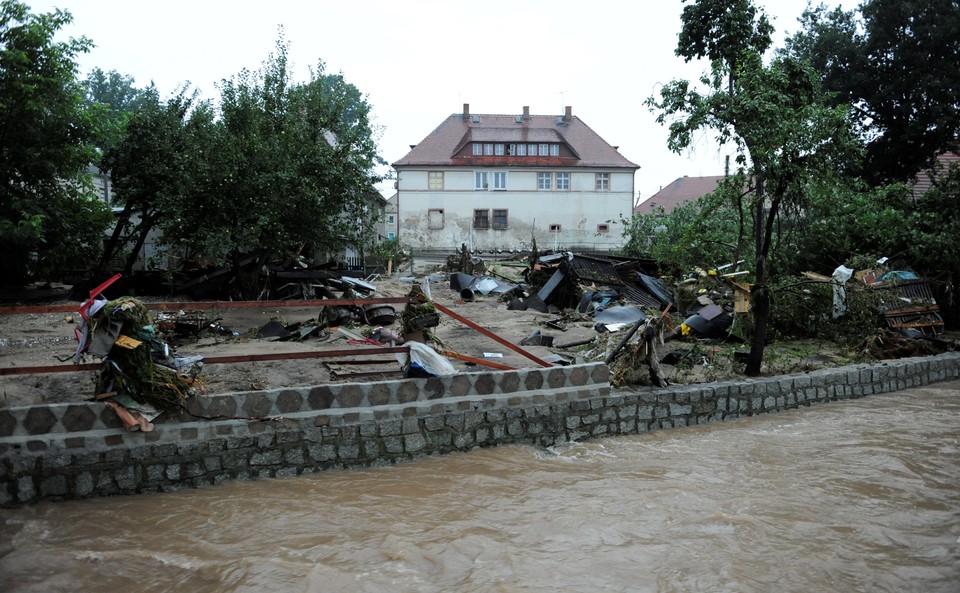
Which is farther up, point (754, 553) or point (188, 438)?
point (188, 438)

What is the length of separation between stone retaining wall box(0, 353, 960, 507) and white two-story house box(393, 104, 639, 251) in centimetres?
2909

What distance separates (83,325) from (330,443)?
108 inches

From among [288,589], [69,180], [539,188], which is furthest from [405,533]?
[539,188]

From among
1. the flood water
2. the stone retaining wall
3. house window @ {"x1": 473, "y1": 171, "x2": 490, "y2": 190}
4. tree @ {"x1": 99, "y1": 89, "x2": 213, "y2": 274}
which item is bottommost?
the flood water

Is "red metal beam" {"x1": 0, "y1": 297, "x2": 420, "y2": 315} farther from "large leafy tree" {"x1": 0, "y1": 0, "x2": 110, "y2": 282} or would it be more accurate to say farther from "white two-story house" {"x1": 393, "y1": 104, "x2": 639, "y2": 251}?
"white two-story house" {"x1": 393, "y1": 104, "x2": 639, "y2": 251}

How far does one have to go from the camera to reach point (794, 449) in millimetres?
8836

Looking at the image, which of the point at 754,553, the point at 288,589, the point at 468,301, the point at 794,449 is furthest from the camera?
the point at 468,301

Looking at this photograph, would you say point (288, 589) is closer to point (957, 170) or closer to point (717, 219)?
point (957, 170)

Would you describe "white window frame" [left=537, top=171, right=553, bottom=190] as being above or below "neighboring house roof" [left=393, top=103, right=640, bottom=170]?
below

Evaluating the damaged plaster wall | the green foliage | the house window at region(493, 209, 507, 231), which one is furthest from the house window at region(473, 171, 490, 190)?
the green foliage

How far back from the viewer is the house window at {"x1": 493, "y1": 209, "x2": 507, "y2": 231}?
38.8m

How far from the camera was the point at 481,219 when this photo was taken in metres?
38.8

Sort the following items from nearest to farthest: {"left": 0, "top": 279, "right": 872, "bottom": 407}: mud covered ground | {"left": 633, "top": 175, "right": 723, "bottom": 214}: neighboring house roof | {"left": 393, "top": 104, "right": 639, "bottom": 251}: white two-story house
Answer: {"left": 0, "top": 279, "right": 872, "bottom": 407}: mud covered ground
{"left": 393, "top": 104, "right": 639, "bottom": 251}: white two-story house
{"left": 633, "top": 175, "right": 723, "bottom": 214}: neighboring house roof

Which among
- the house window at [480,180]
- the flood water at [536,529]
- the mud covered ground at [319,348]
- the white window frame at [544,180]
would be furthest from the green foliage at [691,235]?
the house window at [480,180]
